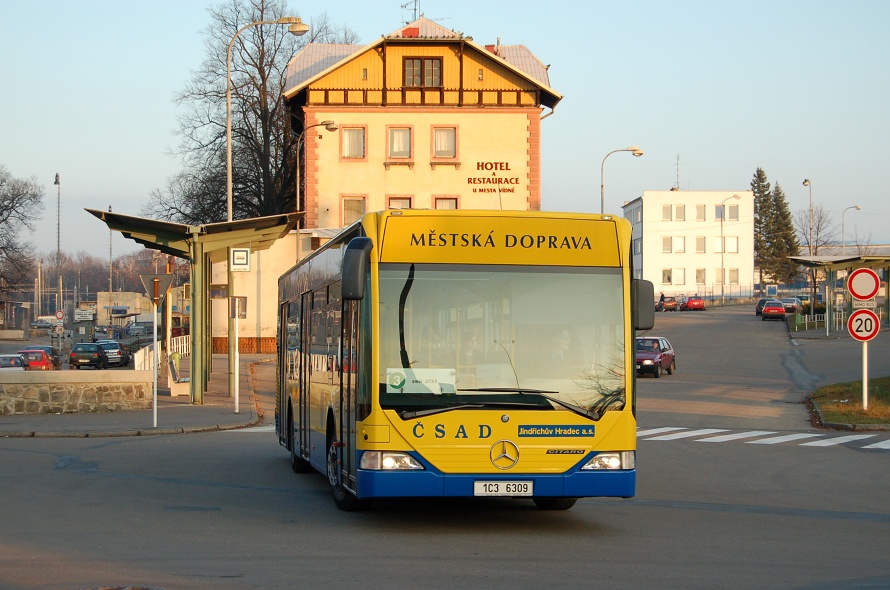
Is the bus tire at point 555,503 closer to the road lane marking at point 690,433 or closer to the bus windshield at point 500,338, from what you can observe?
the bus windshield at point 500,338

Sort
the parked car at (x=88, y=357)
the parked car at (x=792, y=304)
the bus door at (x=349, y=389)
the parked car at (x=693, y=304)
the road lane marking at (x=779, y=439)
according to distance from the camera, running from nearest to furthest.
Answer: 1. the bus door at (x=349, y=389)
2. the road lane marking at (x=779, y=439)
3. the parked car at (x=88, y=357)
4. the parked car at (x=792, y=304)
5. the parked car at (x=693, y=304)

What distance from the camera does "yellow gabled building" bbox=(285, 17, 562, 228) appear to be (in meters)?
58.6

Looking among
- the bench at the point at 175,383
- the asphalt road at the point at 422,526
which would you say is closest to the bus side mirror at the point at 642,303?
the asphalt road at the point at 422,526

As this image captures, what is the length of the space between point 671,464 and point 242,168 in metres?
53.8

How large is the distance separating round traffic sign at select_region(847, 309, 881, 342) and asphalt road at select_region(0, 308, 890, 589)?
4074mm

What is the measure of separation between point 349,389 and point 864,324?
52.6ft

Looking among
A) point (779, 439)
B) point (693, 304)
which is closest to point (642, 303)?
point (779, 439)

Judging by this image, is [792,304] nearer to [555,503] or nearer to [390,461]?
[555,503]

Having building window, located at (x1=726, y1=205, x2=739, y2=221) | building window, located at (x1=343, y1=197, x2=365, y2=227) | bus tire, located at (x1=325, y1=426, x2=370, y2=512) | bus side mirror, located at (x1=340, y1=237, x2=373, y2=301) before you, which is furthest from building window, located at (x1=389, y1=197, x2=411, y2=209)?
building window, located at (x1=726, y1=205, x2=739, y2=221)

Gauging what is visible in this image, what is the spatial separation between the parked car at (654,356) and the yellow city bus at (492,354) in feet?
95.5

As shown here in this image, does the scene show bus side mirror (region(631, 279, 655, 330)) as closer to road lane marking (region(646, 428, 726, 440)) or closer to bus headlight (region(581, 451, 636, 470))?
bus headlight (region(581, 451, 636, 470))

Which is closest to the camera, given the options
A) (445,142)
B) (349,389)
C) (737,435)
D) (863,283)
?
(349,389)

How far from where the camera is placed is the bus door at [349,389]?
10.5 m

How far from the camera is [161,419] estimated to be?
948 inches
